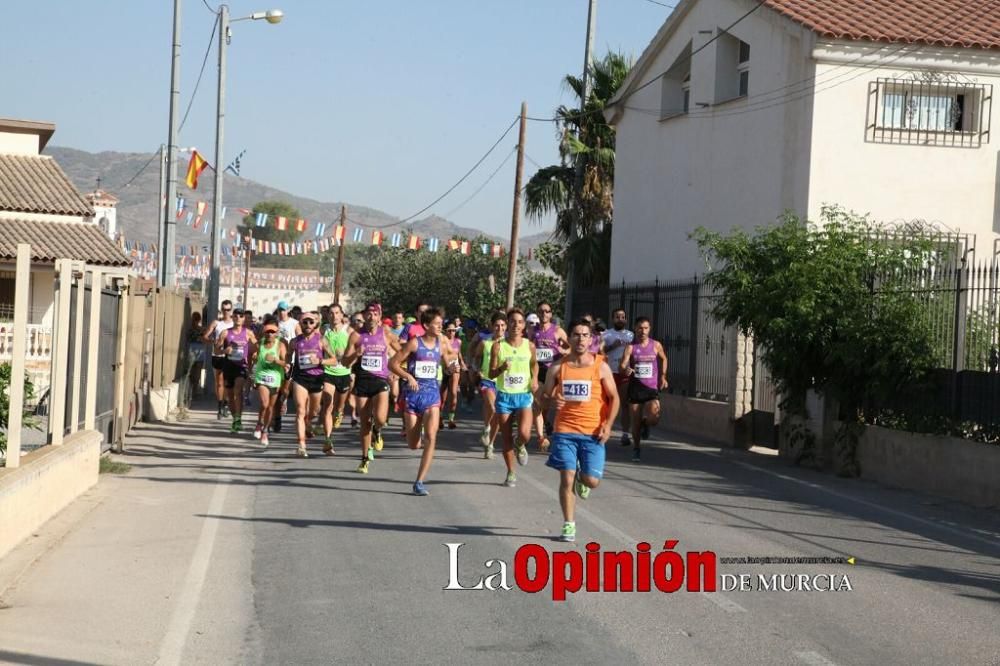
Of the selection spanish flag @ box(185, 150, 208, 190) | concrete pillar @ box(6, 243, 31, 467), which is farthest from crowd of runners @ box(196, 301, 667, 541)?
spanish flag @ box(185, 150, 208, 190)

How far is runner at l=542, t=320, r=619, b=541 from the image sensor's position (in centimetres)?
1012

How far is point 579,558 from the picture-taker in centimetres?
941

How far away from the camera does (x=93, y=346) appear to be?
44.7ft

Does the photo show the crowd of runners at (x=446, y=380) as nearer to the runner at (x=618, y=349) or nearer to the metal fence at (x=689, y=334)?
the runner at (x=618, y=349)

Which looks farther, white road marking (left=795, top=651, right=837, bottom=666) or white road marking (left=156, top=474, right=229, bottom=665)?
white road marking (left=156, top=474, right=229, bottom=665)

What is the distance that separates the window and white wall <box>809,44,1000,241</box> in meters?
0.13

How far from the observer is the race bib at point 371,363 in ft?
50.4

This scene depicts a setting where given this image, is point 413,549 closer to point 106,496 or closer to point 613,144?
point 106,496

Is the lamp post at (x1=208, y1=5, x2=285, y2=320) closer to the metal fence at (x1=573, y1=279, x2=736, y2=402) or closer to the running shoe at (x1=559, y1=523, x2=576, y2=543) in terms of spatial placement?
the metal fence at (x1=573, y1=279, x2=736, y2=402)

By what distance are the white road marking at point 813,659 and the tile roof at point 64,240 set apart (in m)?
30.4

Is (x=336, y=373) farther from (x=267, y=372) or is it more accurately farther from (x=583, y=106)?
(x=583, y=106)

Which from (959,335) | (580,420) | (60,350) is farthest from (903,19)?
(60,350)

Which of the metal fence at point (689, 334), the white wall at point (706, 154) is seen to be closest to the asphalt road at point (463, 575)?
the metal fence at point (689, 334)

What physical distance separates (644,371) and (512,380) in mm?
4413
